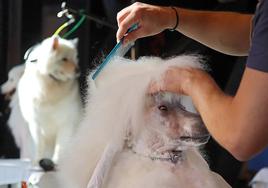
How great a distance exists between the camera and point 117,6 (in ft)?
4.44

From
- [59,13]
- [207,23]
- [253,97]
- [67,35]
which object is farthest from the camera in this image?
[67,35]

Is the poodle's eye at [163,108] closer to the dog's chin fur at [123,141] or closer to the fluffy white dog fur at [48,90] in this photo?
the dog's chin fur at [123,141]

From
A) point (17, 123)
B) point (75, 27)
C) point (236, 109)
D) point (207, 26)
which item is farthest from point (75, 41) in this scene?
point (236, 109)

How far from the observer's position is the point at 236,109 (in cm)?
58

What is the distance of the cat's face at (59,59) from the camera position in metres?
1.55

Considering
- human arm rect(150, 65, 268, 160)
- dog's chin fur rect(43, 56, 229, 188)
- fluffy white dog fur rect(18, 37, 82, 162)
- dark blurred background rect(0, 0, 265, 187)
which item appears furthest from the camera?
fluffy white dog fur rect(18, 37, 82, 162)

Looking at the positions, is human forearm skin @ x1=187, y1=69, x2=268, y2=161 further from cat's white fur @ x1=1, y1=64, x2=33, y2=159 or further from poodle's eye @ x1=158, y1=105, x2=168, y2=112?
cat's white fur @ x1=1, y1=64, x2=33, y2=159

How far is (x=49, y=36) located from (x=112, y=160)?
3.11ft

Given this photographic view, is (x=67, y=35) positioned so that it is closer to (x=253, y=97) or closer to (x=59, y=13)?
(x=59, y=13)

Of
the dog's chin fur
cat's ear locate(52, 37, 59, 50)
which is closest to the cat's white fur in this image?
cat's ear locate(52, 37, 59, 50)

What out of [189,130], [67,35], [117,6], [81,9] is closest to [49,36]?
[67,35]

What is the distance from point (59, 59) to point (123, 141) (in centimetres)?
93

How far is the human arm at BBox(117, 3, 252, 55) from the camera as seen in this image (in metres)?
0.76

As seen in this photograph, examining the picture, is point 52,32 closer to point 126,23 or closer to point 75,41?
point 75,41
